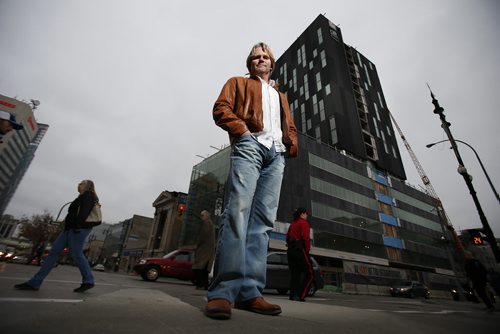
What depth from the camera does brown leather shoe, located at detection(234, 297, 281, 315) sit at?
153 centimetres

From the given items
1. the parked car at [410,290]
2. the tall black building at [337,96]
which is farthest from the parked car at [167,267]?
the tall black building at [337,96]

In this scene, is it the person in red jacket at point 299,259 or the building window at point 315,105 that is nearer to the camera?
the person in red jacket at point 299,259

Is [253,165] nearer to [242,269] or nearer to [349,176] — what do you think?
[242,269]

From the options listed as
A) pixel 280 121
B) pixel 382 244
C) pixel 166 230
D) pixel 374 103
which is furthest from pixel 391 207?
pixel 280 121

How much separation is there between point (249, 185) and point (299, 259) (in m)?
3.35

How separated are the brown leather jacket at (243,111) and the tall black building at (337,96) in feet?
128

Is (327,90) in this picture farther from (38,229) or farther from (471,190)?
(38,229)

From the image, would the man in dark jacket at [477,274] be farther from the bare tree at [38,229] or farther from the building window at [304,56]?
the building window at [304,56]

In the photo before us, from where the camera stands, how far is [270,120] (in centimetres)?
228

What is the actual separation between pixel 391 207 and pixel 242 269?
44.6 metres

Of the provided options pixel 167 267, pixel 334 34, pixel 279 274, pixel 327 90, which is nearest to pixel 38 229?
pixel 167 267

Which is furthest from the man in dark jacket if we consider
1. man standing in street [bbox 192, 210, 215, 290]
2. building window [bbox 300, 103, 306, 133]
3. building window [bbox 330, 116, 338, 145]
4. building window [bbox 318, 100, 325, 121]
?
building window [bbox 300, 103, 306, 133]

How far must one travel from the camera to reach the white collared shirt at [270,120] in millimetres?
2146

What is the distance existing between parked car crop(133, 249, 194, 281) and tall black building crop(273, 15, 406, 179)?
33570 mm
